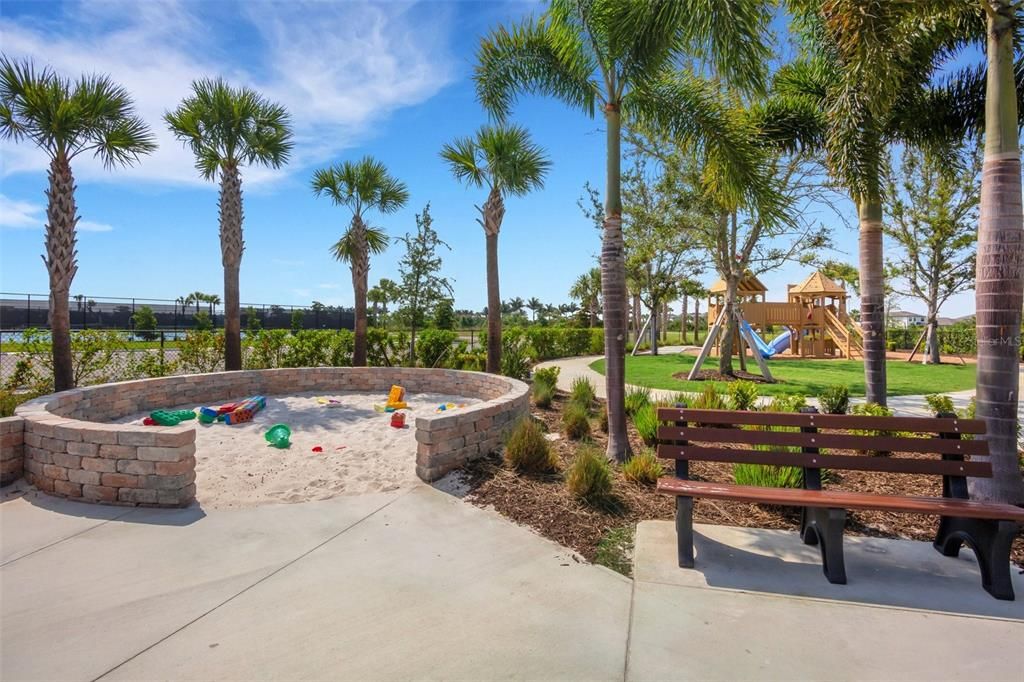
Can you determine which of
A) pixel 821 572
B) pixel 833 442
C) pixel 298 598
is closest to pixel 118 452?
pixel 298 598

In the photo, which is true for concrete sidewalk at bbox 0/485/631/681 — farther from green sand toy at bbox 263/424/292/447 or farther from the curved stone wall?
green sand toy at bbox 263/424/292/447

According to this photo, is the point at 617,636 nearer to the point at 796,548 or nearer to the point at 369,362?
the point at 796,548

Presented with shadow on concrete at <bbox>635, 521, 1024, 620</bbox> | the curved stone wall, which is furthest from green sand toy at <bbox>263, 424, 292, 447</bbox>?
shadow on concrete at <bbox>635, 521, 1024, 620</bbox>

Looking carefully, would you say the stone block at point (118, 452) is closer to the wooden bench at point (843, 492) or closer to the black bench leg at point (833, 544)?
the wooden bench at point (843, 492)

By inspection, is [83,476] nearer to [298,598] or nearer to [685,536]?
[298,598]

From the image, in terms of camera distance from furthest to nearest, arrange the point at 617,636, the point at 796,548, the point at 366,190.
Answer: the point at 366,190 → the point at 796,548 → the point at 617,636

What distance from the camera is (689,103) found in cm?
595

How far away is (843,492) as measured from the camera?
3.30m

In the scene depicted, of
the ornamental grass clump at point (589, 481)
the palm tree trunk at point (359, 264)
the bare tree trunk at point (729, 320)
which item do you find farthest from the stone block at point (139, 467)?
the bare tree trunk at point (729, 320)

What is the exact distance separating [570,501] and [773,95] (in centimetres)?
873

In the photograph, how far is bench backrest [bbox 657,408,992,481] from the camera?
10.7 ft

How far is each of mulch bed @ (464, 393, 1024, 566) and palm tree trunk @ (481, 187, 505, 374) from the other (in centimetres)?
697

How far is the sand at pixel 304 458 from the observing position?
15.3 ft

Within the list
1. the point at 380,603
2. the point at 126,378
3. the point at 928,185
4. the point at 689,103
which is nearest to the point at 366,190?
the point at 126,378
